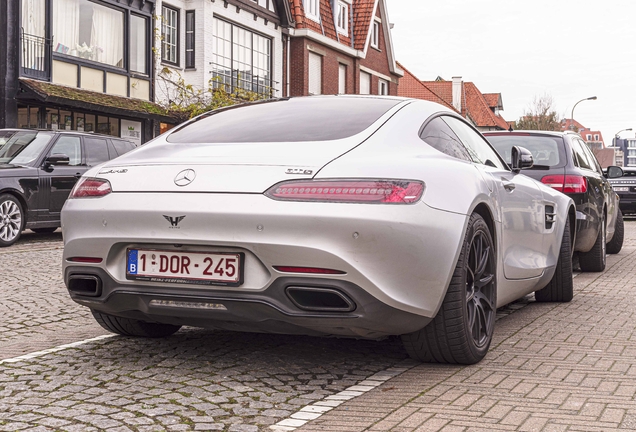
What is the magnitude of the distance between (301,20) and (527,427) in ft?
101

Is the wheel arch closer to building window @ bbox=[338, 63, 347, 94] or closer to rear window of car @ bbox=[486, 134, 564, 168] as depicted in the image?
rear window of car @ bbox=[486, 134, 564, 168]

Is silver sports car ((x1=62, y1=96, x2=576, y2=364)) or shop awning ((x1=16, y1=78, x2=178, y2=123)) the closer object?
silver sports car ((x1=62, y1=96, x2=576, y2=364))

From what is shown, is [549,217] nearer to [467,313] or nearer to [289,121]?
[467,313]

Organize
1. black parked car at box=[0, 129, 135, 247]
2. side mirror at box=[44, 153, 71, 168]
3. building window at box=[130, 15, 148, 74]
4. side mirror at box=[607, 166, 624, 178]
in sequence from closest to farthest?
side mirror at box=[607, 166, 624, 178]
black parked car at box=[0, 129, 135, 247]
side mirror at box=[44, 153, 71, 168]
building window at box=[130, 15, 148, 74]

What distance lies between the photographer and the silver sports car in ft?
12.8

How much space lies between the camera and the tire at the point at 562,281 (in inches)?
273

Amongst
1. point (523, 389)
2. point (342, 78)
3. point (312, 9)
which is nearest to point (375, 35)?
point (342, 78)

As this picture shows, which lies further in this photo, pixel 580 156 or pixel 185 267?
pixel 580 156

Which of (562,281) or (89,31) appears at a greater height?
(89,31)

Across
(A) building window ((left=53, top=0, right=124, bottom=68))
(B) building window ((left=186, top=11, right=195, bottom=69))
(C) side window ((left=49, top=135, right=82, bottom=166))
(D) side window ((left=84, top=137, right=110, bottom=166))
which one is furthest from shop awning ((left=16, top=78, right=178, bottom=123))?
(C) side window ((left=49, top=135, right=82, bottom=166))

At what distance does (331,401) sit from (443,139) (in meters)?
1.75

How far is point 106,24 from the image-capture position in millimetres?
24406

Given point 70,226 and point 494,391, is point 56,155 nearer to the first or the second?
point 70,226

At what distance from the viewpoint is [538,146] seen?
9.40 metres
